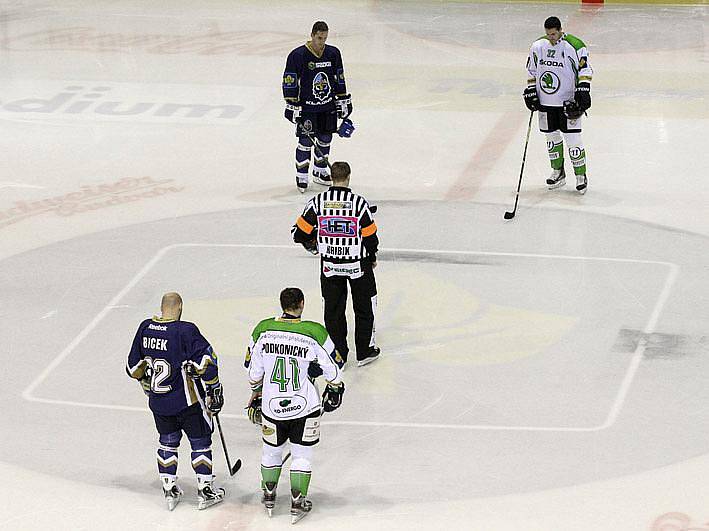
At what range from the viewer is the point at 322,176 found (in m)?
14.0

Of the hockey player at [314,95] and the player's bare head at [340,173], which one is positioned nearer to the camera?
the player's bare head at [340,173]

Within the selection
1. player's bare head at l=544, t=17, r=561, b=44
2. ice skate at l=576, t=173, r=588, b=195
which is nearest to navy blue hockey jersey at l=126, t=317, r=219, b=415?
player's bare head at l=544, t=17, r=561, b=44

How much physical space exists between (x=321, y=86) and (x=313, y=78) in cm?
12

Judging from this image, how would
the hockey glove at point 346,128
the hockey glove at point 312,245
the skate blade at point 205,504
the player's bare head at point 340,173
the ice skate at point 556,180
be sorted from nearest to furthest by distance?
1. the skate blade at point 205,504
2. the player's bare head at point 340,173
3. the hockey glove at point 312,245
4. the hockey glove at point 346,128
5. the ice skate at point 556,180

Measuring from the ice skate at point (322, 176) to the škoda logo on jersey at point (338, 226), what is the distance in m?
5.13

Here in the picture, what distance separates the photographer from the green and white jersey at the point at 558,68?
42.7ft

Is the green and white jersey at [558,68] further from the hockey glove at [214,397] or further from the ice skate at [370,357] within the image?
the hockey glove at [214,397]

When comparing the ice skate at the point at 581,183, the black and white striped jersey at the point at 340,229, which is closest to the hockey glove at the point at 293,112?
the ice skate at the point at 581,183

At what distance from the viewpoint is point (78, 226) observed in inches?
501

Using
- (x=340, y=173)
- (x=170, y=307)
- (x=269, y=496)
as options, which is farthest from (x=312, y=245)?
(x=269, y=496)

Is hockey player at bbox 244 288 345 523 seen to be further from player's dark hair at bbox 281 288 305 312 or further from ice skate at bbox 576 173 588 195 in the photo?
ice skate at bbox 576 173 588 195

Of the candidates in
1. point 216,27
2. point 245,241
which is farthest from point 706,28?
point 245,241

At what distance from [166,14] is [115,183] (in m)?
10.5

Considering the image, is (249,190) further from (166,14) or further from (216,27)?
(166,14)
